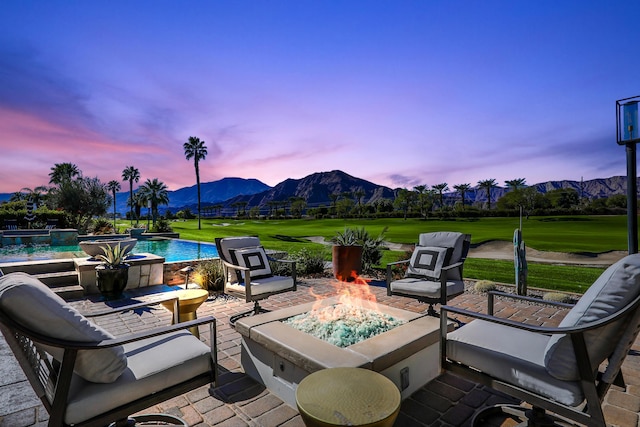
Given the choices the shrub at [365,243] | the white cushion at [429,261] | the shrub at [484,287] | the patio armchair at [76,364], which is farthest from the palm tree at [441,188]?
the patio armchair at [76,364]

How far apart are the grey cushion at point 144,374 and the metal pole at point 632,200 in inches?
217

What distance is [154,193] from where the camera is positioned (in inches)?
1766

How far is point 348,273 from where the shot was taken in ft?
24.2

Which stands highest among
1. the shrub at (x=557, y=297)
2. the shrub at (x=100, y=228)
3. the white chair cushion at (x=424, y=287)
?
Answer: the shrub at (x=100, y=228)

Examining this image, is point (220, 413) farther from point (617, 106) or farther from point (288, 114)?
point (288, 114)

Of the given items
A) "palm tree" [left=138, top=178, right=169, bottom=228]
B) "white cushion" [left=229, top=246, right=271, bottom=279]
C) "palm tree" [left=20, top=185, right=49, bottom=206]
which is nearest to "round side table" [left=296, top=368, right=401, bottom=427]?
"white cushion" [left=229, top=246, right=271, bottom=279]

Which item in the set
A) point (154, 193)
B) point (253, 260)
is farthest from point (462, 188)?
point (253, 260)

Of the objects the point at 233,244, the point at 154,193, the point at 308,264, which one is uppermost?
the point at 154,193

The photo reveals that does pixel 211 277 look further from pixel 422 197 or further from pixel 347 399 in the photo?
pixel 422 197

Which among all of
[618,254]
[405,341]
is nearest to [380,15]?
[405,341]

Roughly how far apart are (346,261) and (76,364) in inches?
237

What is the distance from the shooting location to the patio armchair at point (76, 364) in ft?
4.83

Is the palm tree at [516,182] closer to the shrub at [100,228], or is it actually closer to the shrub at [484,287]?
the shrub at [484,287]

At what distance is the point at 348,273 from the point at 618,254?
1386 cm
